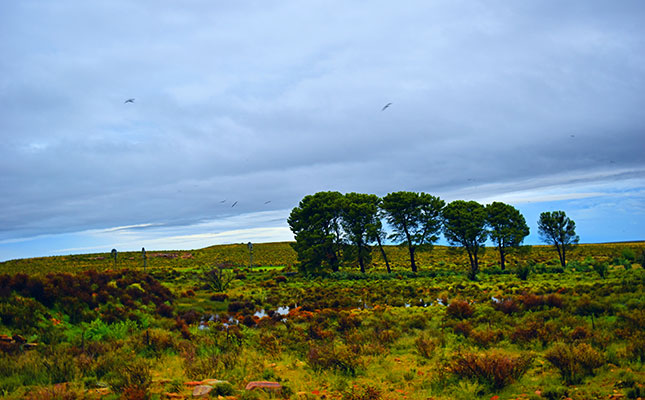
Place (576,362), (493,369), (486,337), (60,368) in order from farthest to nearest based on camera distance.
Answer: (486,337), (60,368), (576,362), (493,369)

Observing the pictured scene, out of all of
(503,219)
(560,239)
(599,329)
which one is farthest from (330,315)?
(560,239)

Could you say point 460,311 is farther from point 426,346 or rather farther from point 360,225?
point 360,225

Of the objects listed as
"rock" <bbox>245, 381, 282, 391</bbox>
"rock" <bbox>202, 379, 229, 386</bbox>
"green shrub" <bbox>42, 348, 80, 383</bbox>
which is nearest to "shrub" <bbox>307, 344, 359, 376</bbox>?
"rock" <bbox>245, 381, 282, 391</bbox>

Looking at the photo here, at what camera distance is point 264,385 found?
352 inches

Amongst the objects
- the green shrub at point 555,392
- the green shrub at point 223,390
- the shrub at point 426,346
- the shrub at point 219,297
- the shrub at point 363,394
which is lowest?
the shrub at point 219,297

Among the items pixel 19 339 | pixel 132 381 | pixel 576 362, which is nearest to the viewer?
pixel 132 381

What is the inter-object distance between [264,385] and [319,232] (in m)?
37.8

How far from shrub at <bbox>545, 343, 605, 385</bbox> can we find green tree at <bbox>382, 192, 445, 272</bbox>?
3915 centimetres

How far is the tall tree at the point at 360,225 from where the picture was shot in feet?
154

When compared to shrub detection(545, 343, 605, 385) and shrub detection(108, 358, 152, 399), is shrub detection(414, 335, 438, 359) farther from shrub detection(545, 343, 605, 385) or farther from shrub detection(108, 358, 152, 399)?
shrub detection(108, 358, 152, 399)

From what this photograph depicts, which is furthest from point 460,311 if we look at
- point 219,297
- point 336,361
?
point 219,297

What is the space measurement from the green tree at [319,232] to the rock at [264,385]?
36.4m

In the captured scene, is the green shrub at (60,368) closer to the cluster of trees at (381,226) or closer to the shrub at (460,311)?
the shrub at (460,311)

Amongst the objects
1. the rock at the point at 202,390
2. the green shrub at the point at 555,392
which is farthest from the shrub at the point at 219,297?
the green shrub at the point at 555,392
